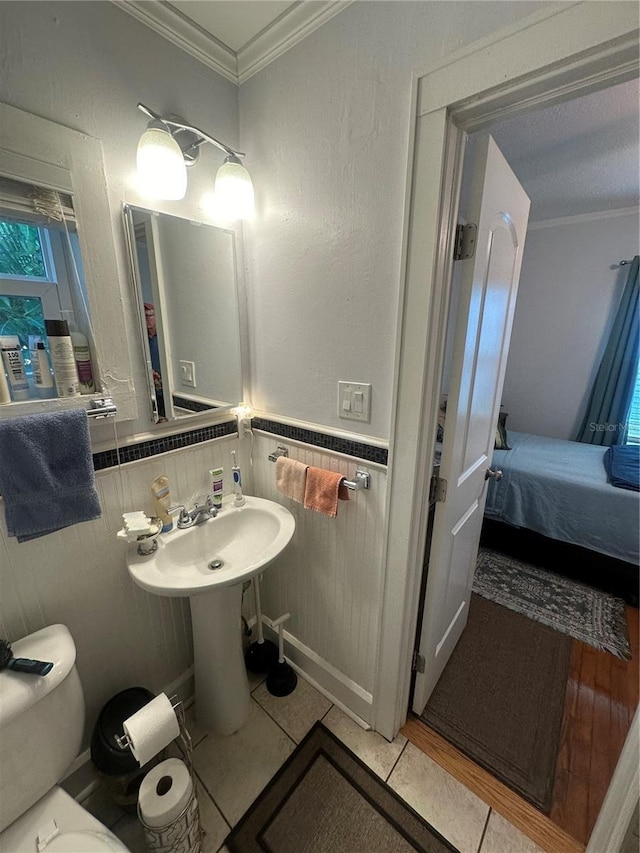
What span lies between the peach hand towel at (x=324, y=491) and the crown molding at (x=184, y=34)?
1348 mm

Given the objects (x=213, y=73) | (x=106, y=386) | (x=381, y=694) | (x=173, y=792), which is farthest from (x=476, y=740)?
(x=213, y=73)

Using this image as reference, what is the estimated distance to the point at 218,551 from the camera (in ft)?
4.17

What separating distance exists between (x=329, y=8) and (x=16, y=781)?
204 centimetres

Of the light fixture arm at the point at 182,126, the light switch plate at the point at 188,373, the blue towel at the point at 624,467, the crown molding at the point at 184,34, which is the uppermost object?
the crown molding at the point at 184,34

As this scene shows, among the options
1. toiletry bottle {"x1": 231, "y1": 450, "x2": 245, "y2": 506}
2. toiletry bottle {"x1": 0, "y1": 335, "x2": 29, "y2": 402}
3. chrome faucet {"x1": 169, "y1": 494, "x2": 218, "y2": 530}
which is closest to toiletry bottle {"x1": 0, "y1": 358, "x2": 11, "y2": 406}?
toiletry bottle {"x1": 0, "y1": 335, "x2": 29, "y2": 402}

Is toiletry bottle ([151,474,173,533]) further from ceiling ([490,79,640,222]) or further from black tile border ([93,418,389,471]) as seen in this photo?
ceiling ([490,79,640,222])

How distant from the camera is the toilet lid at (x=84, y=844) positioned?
29.4 inches

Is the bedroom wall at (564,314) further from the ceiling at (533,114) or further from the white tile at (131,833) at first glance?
the white tile at (131,833)

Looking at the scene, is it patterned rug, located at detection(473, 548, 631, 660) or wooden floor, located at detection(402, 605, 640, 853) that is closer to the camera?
wooden floor, located at detection(402, 605, 640, 853)

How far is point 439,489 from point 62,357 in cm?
116

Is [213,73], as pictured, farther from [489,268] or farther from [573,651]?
[573,651]

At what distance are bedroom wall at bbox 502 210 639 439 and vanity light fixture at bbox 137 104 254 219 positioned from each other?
9.93 feet

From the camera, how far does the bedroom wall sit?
9.41ft

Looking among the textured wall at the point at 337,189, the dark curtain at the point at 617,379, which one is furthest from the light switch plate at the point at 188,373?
the dark curtain at the point at 617,379
